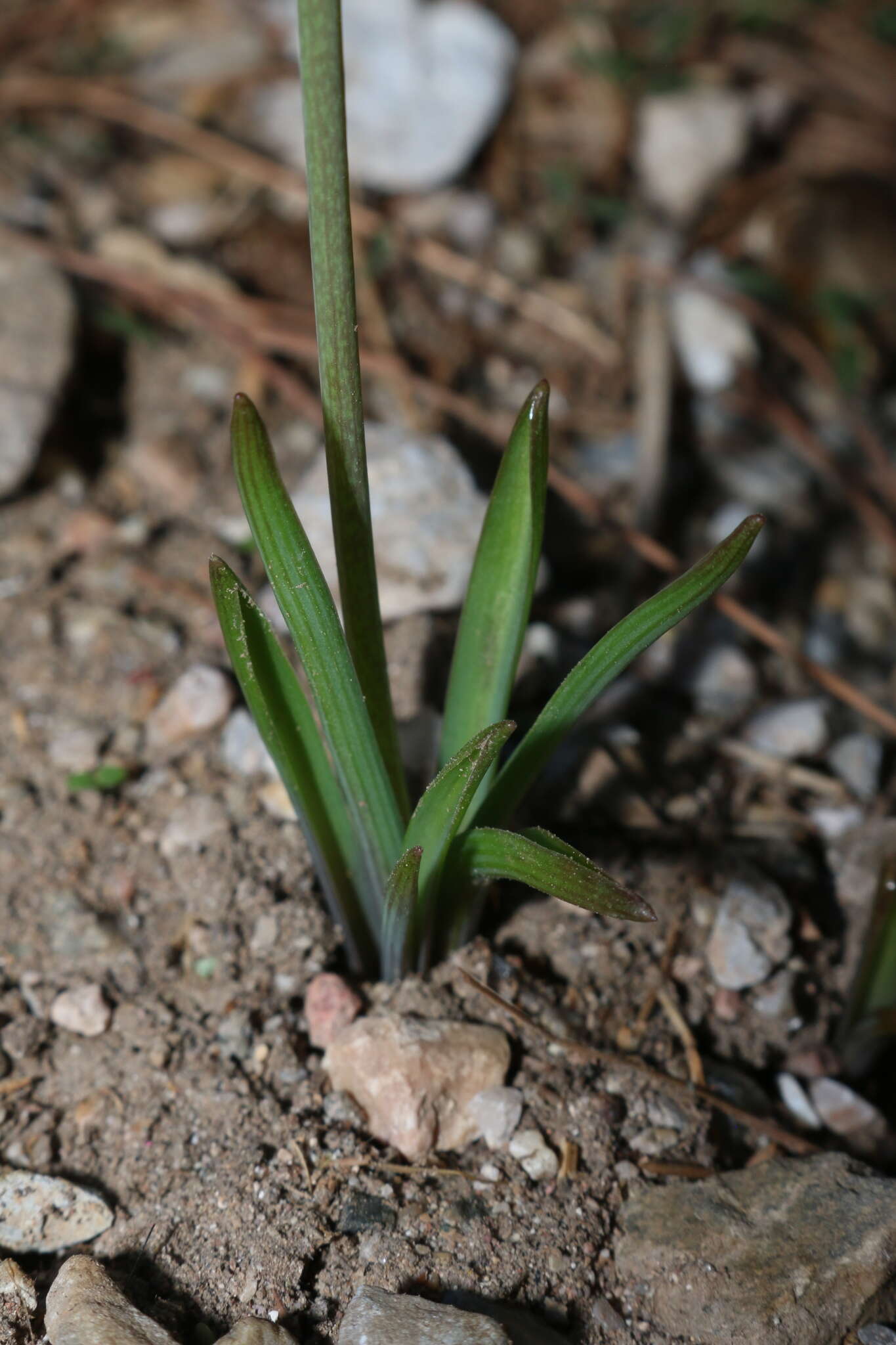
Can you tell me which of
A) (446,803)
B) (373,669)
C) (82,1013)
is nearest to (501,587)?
(373,669)

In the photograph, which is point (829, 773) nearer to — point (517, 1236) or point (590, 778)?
point (590, 778)

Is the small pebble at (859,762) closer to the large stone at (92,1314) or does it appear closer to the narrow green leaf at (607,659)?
the narrow green leaf at (607,659)

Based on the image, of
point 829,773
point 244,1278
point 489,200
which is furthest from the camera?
point 489,200

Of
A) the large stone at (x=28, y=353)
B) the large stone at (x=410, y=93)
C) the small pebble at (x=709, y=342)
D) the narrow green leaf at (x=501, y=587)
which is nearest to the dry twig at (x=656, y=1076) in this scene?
the narrow green leaf at (x=501, y=587)

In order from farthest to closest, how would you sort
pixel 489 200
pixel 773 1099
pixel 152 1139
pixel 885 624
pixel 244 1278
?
1. pixel 489 200
2. pixel 885 624
3. pixel 773 1099
4. pixel 152 1139
5. pixel 244 1278

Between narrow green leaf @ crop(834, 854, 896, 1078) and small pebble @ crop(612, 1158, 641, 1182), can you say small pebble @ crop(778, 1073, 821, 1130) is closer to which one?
narrow green leaf @ crop(834, 854, 896, 1078)

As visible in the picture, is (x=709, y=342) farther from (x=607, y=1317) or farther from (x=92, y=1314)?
(x=92, y=1314)

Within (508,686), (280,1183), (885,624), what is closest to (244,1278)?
(280,1183)
